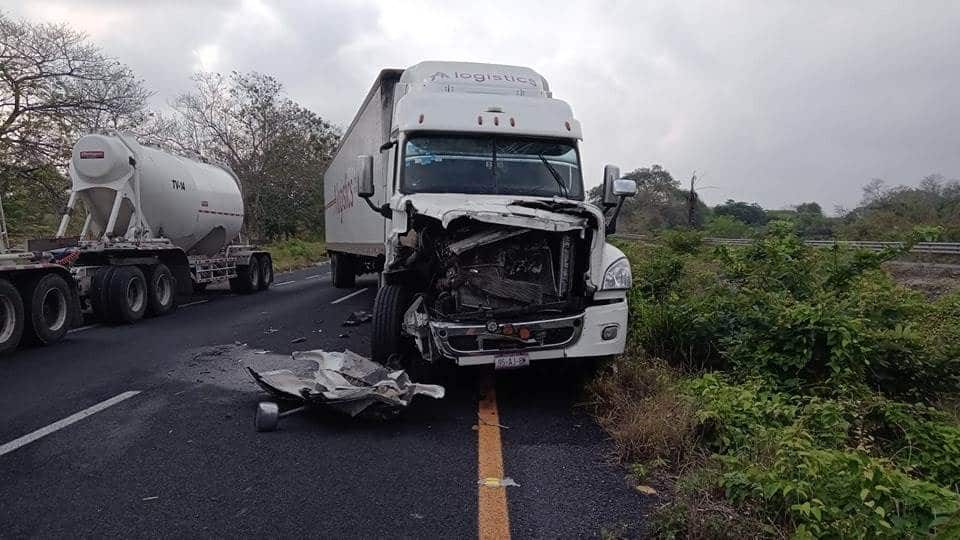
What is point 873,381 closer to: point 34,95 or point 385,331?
point 385,331

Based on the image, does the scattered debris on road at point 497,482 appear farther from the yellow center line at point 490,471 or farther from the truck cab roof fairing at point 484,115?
the truck cab roof fairing at point 484,115

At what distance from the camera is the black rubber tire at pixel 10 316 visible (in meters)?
8.16

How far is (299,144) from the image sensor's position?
127 ft

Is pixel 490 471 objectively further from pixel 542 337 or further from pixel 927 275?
pixel 927 275

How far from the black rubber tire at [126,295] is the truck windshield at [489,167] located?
6441 millimetres

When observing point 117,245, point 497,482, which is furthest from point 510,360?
point 117,245

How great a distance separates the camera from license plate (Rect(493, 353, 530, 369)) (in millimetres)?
5273

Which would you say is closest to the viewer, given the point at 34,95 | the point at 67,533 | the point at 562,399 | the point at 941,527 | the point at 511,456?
the point at 941,527

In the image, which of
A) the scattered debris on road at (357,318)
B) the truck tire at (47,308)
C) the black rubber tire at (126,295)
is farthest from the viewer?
the black rubber tire at (126,295)

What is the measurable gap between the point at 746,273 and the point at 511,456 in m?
3.99

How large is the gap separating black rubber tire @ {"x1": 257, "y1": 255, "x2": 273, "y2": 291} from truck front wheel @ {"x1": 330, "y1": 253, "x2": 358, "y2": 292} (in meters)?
2.12

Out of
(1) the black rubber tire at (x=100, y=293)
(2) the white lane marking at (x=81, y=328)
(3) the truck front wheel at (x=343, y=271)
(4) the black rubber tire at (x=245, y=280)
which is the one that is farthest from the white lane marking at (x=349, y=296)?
(2) the white lane marking at (x=81, y=328)

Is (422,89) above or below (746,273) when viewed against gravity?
above

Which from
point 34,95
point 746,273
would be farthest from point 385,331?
point 34,95
